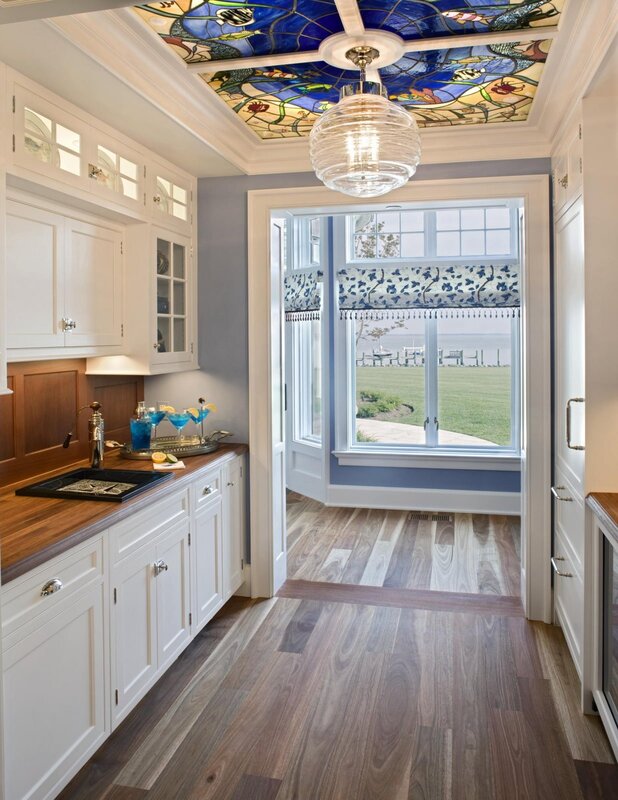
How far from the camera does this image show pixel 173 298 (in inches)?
147

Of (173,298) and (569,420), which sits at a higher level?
(173,298)

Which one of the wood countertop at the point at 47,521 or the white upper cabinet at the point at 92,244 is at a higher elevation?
the white upper cabinet at the point at 92,244

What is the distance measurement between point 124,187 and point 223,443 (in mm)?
1519

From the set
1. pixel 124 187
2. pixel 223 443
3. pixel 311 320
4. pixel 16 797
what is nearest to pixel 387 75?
pixel 124 187

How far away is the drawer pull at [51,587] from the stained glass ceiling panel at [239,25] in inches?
72.6

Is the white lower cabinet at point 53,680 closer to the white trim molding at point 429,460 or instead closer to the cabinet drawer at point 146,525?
the cabinet drawer at point 146,525

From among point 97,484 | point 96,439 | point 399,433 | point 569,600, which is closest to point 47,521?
point 97,484

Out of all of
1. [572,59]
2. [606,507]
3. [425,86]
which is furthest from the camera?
[425,86]

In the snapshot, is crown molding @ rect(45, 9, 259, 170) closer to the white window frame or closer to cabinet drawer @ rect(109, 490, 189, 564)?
cabinet drawer @ rect(109, 490, 189, 564)

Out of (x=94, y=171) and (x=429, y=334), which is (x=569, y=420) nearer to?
(x=94, y=171)

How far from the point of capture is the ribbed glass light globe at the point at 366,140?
2.30 m

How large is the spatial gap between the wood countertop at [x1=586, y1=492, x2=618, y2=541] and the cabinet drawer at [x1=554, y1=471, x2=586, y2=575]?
0.12m

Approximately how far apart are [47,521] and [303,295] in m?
4.40

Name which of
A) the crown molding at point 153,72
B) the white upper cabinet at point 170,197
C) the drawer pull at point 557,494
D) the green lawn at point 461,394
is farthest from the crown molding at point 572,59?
the green lawn at point 461,394
